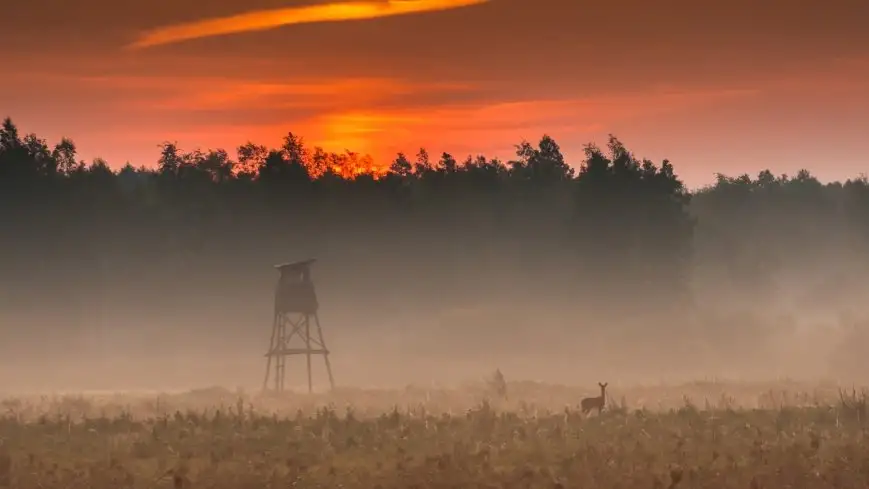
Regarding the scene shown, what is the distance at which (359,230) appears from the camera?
91875 millimetres

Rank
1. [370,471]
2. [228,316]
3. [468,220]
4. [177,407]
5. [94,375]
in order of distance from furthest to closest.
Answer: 1. [468,220]
2. [228,316]
3. [94,375]
4. [177,407]
5. [370,471]

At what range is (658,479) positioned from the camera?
21.7m

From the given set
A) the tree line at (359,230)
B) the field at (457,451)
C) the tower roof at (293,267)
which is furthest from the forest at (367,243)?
the field at (457,451)

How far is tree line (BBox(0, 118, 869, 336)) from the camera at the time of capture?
8494cm

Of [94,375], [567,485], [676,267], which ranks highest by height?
[676,267]

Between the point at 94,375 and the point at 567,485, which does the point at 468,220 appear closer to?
the point at 94,375

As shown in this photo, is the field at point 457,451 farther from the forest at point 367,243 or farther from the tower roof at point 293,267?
the forest at point 367,243

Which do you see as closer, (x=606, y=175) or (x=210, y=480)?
(x=210, y=480)

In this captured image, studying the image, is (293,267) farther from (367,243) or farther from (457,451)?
(367,243)

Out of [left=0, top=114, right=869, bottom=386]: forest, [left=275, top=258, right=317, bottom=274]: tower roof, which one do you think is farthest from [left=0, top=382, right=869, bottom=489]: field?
[left=0, top=114, right=869, bottom=386]: forest

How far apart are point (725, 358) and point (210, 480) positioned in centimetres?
5648

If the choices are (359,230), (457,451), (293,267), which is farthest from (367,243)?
(457,451)

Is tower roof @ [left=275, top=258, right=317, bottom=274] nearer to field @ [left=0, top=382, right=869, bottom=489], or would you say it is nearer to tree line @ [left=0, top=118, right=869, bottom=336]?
field @ [left=0, top=382, right=869, bottom=489]

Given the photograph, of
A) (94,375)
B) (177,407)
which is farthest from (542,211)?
(177,407)
